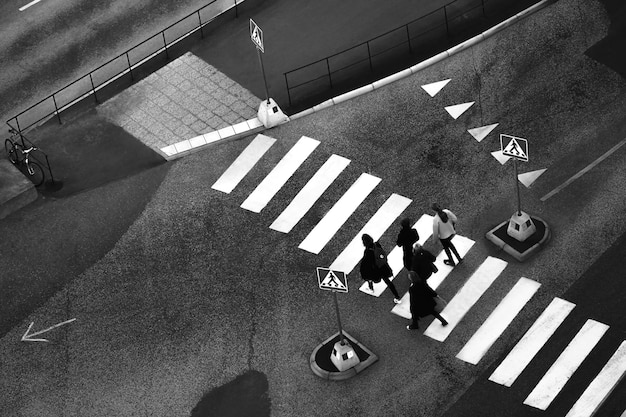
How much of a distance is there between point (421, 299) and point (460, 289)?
2093mm

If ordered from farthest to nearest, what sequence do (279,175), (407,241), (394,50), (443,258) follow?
(394,50)
(279,175)
(443,258)
(407,241)

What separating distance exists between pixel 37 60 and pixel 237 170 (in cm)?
955

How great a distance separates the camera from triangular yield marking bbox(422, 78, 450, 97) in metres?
43.1

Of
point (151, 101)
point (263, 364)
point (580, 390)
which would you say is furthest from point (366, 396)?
point (151, 101)

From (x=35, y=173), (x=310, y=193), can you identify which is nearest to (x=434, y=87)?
(x=310, y=193)

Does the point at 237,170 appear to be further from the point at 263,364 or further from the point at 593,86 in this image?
the point at 593,86

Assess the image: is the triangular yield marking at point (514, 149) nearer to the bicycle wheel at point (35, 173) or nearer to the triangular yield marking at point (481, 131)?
the triangular yield marking at point (481, 131)

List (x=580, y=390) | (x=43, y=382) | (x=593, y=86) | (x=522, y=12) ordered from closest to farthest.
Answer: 1. (x=580, y=390)
2. (x=43, y=382)
3. (x=593, y=86)
4. (x=522, y=12)

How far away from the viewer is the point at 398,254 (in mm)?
38531

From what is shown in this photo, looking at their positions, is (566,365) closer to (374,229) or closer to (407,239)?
(407,239)

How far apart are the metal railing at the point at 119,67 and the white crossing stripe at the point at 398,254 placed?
12.2 meters

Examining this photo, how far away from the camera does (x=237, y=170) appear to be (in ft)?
138

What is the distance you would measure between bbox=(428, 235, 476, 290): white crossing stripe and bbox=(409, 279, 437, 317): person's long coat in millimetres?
1575

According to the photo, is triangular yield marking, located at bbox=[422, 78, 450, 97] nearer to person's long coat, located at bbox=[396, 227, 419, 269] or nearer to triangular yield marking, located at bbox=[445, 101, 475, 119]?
triangular yield marking, located at bbox=[445, 101, 475, 119]
